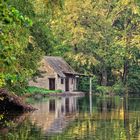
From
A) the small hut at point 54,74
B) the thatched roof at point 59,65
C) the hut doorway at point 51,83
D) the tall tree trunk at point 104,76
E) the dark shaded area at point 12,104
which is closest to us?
the dark shaded area at point 12,104

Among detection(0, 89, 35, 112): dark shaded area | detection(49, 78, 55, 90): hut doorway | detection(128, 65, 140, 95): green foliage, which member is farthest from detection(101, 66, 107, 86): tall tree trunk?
detection(0, 89, 35, 112): dark shaded area

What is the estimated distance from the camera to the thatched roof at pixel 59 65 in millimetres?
76812

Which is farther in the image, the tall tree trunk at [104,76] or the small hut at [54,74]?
the tall tree trunk at [104,76]

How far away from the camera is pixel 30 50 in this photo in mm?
41031

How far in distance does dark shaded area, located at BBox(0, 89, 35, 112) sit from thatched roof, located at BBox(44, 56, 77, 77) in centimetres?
4193

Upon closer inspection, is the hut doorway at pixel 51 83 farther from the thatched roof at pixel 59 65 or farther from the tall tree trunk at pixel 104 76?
the tall tree trunk at pixel 104 76

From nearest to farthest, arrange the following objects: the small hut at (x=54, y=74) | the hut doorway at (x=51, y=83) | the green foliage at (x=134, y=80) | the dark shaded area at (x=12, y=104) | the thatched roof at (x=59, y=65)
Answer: the dark shaded area at (x=12, y=104) → the small hut at (x=54, y=74) → the thatched roof at (x=59, y=65) → the hut doorway at (x=51, y=83) → the green foliage at (x=134, y=80)

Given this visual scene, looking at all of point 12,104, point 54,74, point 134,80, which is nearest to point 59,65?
point 54,74

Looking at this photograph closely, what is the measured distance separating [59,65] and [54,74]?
2446 mm

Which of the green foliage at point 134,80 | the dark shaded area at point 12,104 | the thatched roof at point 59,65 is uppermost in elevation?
the thatched roof at point 59,65

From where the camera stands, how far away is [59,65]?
258ft

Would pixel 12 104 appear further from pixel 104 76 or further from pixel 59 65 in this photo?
pixel 104 76

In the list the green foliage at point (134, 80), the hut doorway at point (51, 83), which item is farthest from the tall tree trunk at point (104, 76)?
the hut doorway at point (51, 83)

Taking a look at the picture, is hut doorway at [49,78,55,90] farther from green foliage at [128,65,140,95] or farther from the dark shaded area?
the dark shaded area
